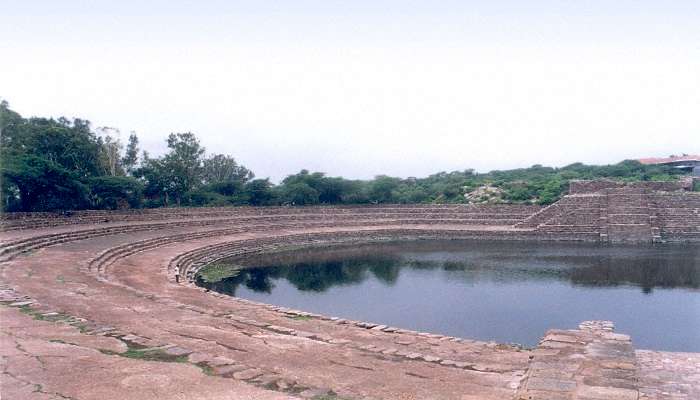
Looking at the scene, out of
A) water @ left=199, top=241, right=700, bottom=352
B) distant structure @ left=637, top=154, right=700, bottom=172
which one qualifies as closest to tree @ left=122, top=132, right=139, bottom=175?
water @ left=199, top=241, right=700, bottom=352

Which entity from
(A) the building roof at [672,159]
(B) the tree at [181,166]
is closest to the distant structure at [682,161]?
(A) the building roof at [672,159]

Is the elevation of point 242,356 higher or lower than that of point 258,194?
lower

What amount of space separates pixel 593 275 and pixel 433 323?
8.91m

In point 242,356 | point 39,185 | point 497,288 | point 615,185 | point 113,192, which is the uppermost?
point 39,185

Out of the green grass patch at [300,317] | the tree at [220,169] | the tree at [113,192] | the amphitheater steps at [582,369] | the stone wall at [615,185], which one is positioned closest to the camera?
the amphitheater steps at [582,369]

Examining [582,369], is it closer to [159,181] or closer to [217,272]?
[217,272]

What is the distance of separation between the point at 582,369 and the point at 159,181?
34.4 meters

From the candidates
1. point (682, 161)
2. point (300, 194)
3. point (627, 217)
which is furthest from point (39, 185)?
point (682, 161)

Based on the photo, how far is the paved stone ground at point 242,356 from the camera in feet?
19.0

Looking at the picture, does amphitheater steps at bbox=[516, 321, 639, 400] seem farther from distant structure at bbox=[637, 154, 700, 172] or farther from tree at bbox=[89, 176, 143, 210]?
distant structure at bbox=[637, 154, 700, 172]

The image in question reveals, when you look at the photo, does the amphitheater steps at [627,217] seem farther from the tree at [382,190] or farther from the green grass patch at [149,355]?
the green grass patch at [149,355]

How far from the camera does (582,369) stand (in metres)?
6.04

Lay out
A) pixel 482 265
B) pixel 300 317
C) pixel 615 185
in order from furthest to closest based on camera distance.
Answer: pixel 615 185 → pixel 482 265 → pixel 300 317

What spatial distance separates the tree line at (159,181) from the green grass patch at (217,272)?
10618 millimetres
